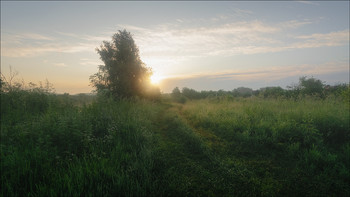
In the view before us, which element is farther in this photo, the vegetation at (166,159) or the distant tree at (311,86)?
the distant tree at (311,86)

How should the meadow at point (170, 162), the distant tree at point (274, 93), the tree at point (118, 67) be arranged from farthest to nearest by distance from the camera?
1. the distant tree at point (274, 93)
2. the tree at point (118, 67)
3. the meadow at point (170, 162)

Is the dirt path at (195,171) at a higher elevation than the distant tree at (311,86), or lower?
lower

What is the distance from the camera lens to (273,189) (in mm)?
2982

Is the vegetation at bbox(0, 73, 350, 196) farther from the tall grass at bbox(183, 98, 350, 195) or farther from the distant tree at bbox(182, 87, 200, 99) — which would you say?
the distant tree at bbox(182, 87, 200, 99)

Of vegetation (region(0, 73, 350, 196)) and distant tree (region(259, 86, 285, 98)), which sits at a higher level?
distant tree (region(259, 86, 285, 98))

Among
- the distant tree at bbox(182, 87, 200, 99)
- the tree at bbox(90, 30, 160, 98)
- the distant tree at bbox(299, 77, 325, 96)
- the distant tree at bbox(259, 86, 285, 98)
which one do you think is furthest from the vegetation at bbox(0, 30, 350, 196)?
the distant tree at bbox(182, 87, 200, 99)

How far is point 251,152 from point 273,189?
1.91 m

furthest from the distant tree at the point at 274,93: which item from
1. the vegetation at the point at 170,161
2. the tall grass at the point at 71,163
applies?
the tall grass at the point at 71,163

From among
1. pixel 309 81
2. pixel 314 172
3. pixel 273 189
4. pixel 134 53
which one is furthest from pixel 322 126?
pixel 309 81

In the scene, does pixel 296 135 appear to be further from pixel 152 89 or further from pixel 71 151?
pixel 152 89

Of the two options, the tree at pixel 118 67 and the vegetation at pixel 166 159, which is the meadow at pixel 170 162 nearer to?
the vegetation at pixel 166 159

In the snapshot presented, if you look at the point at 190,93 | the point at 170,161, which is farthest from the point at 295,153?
the point at 190,93

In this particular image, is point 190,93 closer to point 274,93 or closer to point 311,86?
point 274,93

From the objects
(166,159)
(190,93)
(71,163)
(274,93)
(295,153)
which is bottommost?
(295,153)
